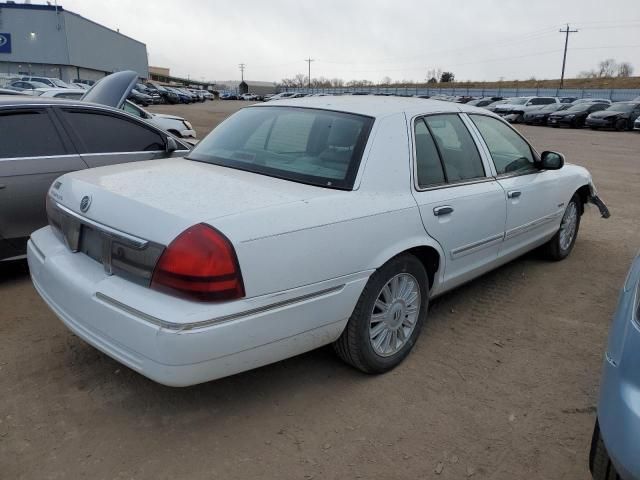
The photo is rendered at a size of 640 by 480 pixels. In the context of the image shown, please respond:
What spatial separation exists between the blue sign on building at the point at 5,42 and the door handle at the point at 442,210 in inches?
2399

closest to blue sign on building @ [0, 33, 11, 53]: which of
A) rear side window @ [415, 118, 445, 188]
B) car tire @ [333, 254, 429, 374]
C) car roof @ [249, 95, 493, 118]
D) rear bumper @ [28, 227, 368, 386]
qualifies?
car roof @ [249, 95, 493, 118]

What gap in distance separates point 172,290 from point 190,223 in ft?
0.99

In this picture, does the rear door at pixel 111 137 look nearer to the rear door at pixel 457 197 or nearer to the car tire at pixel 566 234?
the rear door at pixel 457 197

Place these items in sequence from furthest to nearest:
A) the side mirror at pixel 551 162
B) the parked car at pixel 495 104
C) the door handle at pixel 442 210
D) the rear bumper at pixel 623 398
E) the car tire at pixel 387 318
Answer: the parked car at pixel 495 104, the side mirror at pixel 551 162, the door handle at pixel 442 210, the car tire at pixel 387 318, the rear bumper at pixel 623 398

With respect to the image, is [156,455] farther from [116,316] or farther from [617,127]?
[617,127]

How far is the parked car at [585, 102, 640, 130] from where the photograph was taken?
1054 inches

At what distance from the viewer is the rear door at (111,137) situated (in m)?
4.66

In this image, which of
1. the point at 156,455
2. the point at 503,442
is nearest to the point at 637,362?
the point at 503,442

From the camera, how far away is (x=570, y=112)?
1138 inches

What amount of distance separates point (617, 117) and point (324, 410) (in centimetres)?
2899

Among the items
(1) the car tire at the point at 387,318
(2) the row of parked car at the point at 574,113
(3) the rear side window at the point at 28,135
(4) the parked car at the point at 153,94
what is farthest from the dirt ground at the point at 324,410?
(4) the parked car at the point at 153,94

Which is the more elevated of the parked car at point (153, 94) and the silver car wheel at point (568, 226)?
the parked car at point (153, 94)

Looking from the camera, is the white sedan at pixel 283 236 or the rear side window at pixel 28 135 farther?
the rear side window at pixel 28 135

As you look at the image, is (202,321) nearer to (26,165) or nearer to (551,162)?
(26,165)
